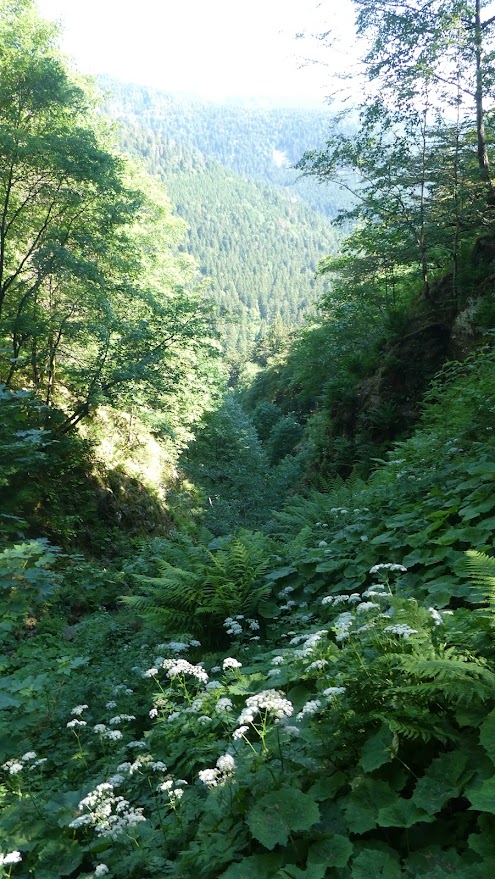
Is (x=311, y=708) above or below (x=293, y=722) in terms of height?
above

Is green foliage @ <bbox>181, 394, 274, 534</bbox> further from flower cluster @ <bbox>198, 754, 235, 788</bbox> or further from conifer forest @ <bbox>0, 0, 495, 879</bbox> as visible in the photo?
flower cluster @ <bbox>198, 754, 235, 788</bbox>

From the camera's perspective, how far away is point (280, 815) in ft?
6.77

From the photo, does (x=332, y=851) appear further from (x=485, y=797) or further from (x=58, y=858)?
(x=58, y=858)

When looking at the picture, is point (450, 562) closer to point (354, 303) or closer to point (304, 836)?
point (304, 836)

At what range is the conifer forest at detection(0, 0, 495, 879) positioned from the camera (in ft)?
7.14

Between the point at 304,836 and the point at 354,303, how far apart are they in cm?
1371

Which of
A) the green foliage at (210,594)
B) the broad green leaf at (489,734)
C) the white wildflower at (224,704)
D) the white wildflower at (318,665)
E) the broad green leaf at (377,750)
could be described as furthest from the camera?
the green foliage at (210,594)

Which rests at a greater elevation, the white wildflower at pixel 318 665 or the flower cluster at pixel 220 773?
the white wildflower at pixel 318 665

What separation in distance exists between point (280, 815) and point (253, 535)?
14.2 feet

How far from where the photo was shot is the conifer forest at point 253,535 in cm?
218

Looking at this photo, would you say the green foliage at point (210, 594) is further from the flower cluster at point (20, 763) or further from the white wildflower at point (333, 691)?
the white wildflower at point (333, 691)

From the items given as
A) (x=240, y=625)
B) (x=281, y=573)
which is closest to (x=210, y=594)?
(x=240, y=625)

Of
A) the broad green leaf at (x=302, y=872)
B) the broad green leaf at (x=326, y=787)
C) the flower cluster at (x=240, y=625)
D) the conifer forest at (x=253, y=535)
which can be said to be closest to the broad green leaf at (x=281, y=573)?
the conifer forest at (x=253, y=535)

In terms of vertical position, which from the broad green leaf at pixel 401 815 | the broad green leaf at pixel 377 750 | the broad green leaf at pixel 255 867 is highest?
the broad green leaf at pixel 377 750
